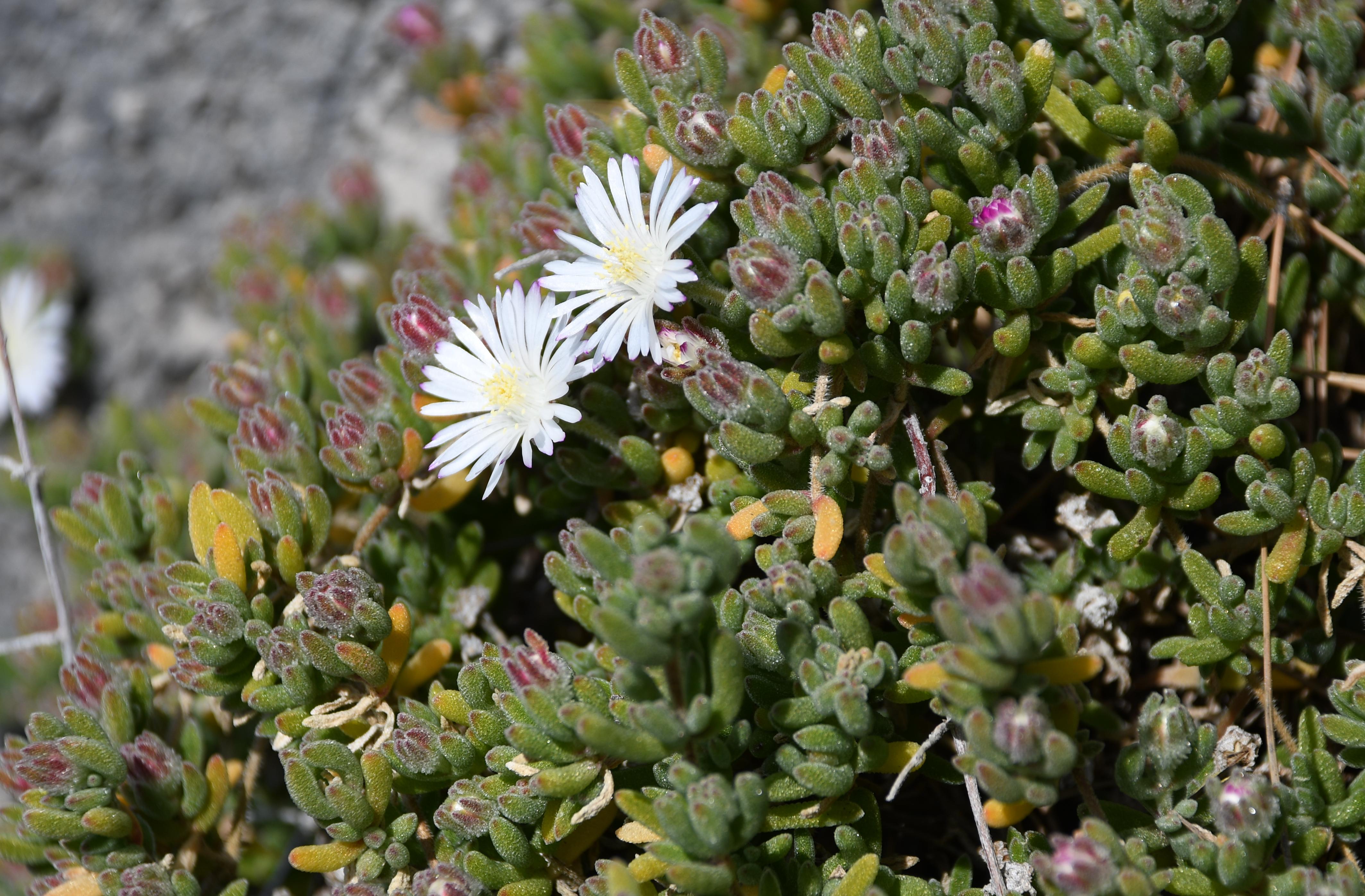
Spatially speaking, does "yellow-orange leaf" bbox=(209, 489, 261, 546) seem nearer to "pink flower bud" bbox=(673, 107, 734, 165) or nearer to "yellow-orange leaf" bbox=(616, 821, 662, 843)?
"yellow-orange leaf" bbox=(616, 821, 662, 843)

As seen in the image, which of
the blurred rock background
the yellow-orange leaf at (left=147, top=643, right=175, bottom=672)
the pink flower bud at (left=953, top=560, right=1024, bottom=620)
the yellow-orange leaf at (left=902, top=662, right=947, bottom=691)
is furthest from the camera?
the blurred rock background

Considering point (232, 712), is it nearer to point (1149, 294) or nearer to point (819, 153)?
point (819, 153)

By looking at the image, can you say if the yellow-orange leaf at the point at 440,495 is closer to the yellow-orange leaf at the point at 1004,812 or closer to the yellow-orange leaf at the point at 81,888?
the yellow-orange leaf at the point at 81,888

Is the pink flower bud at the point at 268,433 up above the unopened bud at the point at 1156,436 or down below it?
above

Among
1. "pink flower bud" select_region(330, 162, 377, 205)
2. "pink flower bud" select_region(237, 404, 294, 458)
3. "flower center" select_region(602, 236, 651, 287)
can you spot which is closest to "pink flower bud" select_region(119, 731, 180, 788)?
"pink flower bud" select_region(237, 404, 294, 458)

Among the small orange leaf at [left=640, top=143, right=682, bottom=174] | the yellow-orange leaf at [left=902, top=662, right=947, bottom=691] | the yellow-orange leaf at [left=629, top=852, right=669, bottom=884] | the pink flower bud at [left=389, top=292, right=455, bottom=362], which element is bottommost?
the yellow-orange leaf at [left=629, top=852, right=669, bottom=884]

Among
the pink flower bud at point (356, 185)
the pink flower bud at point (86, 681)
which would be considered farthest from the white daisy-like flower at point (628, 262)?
the pink flower bud at point (356, 185)
